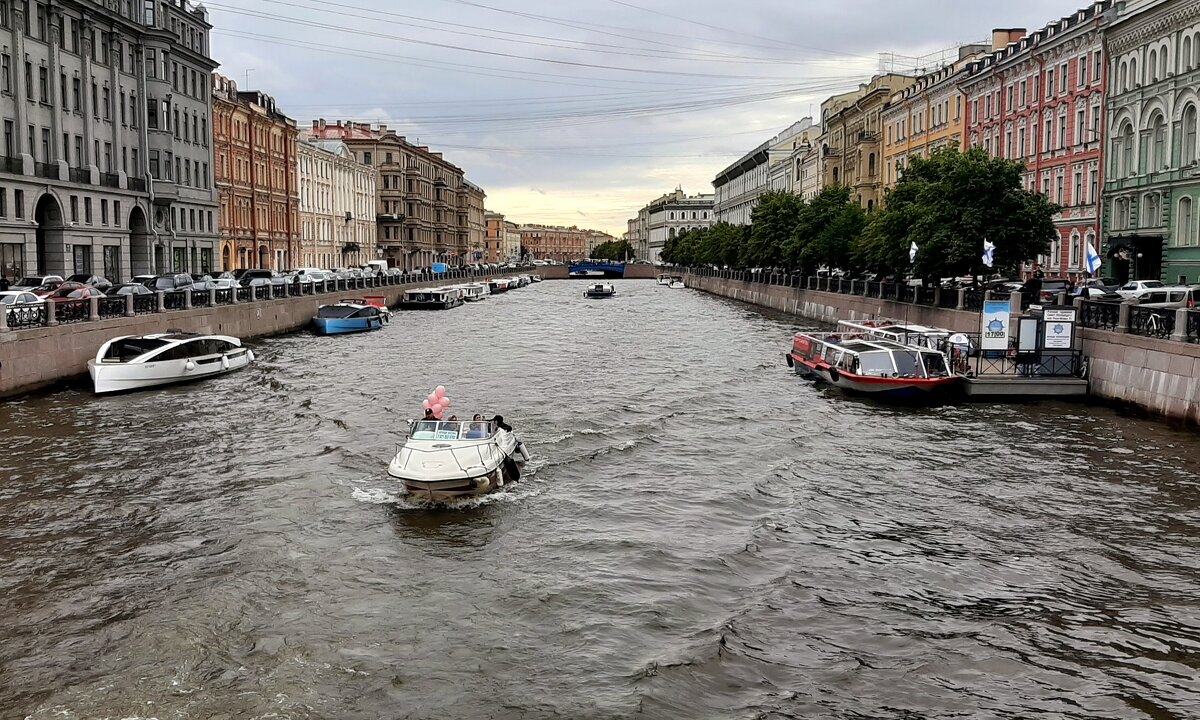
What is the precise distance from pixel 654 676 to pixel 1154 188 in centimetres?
4573

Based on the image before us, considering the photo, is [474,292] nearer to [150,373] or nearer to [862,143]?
[862,143]

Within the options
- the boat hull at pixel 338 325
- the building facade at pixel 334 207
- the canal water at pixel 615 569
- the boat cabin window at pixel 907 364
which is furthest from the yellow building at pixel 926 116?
the building facade at pixel 334 207

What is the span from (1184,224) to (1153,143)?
15.4ft

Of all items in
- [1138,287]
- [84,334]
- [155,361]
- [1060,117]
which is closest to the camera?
[155,361]

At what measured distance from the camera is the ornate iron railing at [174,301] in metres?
42.9

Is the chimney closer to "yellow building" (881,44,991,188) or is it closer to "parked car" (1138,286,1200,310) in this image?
Answer: "yellow building" (881,44,991,188)

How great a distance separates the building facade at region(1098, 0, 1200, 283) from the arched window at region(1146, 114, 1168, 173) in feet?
0.14

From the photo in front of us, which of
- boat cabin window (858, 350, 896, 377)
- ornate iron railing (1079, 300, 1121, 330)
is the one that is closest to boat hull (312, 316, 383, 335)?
boat cabin window (858, 350, 896, 377)

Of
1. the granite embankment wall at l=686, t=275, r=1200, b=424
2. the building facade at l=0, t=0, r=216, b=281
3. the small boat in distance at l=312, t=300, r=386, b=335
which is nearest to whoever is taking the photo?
the granite embankment wall at l=686, t=275, r=1200, b=424

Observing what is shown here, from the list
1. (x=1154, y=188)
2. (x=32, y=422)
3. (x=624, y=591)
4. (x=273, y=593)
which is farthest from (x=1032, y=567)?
(x=1154, y=188)

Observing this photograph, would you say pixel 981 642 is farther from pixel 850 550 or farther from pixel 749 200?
pixel 749 200

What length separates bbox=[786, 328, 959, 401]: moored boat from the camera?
3169 cm

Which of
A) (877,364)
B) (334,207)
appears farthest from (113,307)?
(334,207)

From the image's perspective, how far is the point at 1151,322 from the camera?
28.6 metres
